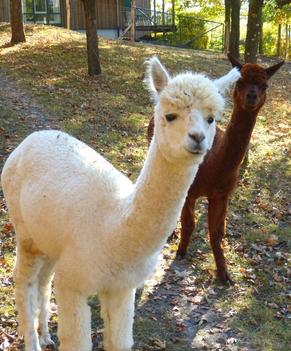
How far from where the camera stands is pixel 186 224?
5301 millimetres

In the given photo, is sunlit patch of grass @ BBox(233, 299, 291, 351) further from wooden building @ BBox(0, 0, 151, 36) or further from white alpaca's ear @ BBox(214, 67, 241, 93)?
wooden building @ BBox(0, 0, 151, 36)

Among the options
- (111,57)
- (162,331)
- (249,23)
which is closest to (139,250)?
(162,331)

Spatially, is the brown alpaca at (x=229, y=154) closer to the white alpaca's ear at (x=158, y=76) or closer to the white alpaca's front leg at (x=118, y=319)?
the white alpaca's front leg at (x=118, y=319)

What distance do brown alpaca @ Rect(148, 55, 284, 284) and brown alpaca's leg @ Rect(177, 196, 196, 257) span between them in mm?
170

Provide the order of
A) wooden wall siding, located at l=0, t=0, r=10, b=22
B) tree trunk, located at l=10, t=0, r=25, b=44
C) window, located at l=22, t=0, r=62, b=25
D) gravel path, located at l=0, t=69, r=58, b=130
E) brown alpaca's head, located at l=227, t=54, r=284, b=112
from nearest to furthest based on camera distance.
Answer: brown alpaca's head, located at l=227, t=54, r=284, b=112, gravel path, located at l=0, t=69, r=58, b=130, tree trunk, located at l=10, t=0, r=25, b=44, wooden wall siding, located at l=0, t=0, r=10, b=22, window, located at l=22, t=0, r=62, b=25

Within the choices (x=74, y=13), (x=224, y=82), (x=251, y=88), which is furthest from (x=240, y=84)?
(x=74, y=13)

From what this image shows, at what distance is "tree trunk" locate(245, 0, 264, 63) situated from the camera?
8492mm

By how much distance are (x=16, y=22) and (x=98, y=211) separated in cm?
1306

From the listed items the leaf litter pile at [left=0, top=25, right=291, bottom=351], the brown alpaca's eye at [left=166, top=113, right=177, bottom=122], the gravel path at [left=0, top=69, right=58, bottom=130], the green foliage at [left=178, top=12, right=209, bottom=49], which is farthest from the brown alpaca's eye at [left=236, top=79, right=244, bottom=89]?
the green foliage at [left=178, top=12, right=209, bottom=49]

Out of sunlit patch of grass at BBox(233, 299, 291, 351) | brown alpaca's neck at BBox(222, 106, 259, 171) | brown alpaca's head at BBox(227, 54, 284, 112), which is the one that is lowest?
sunlit patch of grass at BBox(233, 299, 291, 351)

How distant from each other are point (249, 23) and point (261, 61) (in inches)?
467

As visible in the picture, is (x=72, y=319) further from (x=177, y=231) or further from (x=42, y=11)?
(x=42, y=11)

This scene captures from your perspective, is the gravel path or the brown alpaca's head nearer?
the brown alpaca's head

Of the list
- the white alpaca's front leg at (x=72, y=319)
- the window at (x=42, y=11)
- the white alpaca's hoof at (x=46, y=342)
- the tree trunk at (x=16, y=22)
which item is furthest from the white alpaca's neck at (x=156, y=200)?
the window at (x=42, y=11)
